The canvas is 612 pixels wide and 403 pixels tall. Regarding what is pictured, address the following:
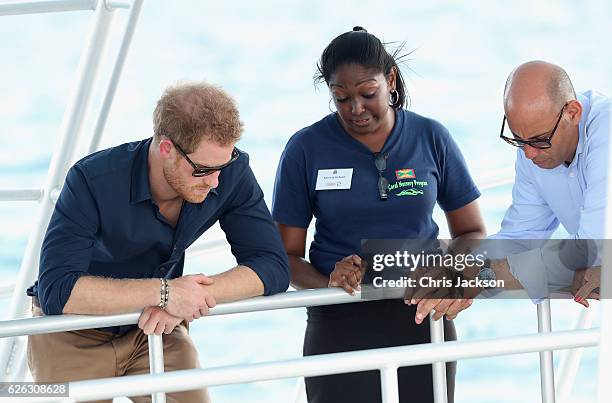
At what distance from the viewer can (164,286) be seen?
7.76 feet

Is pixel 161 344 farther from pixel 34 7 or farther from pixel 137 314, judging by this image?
pixel 34 7

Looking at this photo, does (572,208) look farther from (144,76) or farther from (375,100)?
(144,76)

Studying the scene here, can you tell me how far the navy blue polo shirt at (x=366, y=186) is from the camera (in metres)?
2.66

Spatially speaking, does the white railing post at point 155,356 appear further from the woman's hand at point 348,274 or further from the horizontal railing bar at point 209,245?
the horizontal railing bar at point 209,245

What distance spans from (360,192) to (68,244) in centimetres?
76

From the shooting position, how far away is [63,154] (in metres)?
3.79

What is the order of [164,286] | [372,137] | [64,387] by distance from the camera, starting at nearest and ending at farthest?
[64,387] → [164,286] → [372,137]

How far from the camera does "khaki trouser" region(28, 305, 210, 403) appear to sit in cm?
256

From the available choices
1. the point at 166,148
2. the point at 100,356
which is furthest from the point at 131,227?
the point at 100,356

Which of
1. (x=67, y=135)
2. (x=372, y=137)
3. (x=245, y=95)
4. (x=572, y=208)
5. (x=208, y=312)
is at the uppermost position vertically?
(x=245, y=95)

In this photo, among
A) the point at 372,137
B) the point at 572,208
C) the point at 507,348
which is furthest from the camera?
the point at 372,137

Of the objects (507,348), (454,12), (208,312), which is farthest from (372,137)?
(454,12)

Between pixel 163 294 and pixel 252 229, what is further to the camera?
pixel 252 229

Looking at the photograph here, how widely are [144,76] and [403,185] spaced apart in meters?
14.7
